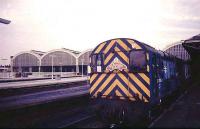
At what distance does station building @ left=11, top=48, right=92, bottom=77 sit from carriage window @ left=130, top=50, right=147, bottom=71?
6572 cm

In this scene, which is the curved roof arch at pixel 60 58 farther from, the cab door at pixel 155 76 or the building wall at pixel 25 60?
the cab door at pixel 155 76

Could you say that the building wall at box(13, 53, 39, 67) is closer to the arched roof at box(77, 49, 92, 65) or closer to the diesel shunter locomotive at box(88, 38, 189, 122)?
the arched roof at box(77, 49, 92, 65)

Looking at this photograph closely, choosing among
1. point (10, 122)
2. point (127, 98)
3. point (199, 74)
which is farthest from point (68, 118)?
point (199, 74)

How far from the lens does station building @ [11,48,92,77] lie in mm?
77162

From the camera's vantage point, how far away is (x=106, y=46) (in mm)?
9500

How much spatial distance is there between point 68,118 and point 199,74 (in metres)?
30.0

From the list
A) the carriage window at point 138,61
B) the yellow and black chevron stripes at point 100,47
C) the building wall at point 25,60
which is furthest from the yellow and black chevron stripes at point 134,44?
the building wall at point 25,60

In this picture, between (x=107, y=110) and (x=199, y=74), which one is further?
(x=199, y=74)

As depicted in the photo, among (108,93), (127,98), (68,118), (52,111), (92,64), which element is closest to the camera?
(127,98)

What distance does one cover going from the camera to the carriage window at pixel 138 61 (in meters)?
8.48

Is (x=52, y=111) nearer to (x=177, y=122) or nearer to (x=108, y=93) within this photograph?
(x=108, y=93)

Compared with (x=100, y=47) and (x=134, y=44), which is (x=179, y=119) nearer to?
(x=134, y=44)

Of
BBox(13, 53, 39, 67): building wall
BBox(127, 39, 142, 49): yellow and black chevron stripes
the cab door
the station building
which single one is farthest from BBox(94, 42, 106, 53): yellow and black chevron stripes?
BBox(13, 53, 39, 67): building wall

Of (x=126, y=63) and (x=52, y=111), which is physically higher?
(x=126, y=63)
